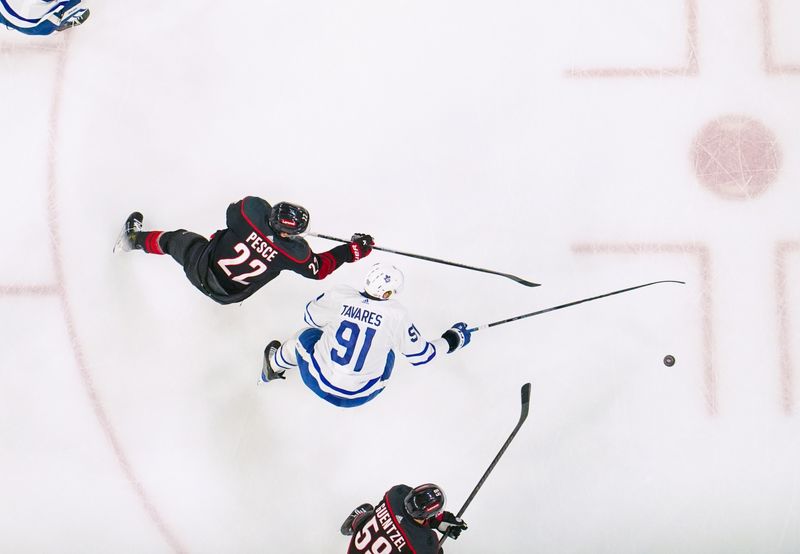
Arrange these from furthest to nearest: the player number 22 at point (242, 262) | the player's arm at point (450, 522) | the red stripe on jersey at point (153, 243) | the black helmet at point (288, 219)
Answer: the red stripe on jersey at point (153, 243), the player's arm at point (450, 522), the player number 22 at point (242, 262), the black helmet at point (288, 219)

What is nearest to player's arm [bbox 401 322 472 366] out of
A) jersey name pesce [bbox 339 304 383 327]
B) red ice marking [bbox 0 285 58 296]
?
jersey name pesce [bbox 339 304 383 327]

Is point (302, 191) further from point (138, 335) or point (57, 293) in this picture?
point (57, 293)

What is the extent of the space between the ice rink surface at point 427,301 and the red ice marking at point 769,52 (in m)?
0.01

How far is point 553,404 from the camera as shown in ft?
14.2

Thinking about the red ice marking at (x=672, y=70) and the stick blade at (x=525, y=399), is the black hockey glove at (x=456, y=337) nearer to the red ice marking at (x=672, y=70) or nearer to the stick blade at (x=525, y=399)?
the stick blade at (x=525, y=399)

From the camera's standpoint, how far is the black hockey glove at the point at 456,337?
3.96m

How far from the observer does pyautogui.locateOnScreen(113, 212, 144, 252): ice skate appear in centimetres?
422

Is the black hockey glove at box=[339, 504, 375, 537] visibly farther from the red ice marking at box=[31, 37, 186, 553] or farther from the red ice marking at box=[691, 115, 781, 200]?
the red ice marking at box=[691, 115, 781, 200]

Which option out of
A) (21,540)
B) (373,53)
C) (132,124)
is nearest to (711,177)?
(373,53)

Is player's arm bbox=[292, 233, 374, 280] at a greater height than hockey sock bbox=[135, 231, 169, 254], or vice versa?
hockey sock bbox=[135, 231, 169, 254]

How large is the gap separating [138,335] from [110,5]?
195 centimetres

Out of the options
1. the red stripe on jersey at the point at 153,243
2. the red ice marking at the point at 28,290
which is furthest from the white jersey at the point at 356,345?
the red ice marking at the point at 28,290

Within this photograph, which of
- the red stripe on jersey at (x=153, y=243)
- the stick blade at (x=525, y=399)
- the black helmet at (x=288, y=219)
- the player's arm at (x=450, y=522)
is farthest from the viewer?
the stick blade at (x=525, y=399)

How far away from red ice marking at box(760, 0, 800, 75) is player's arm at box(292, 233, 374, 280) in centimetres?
256
